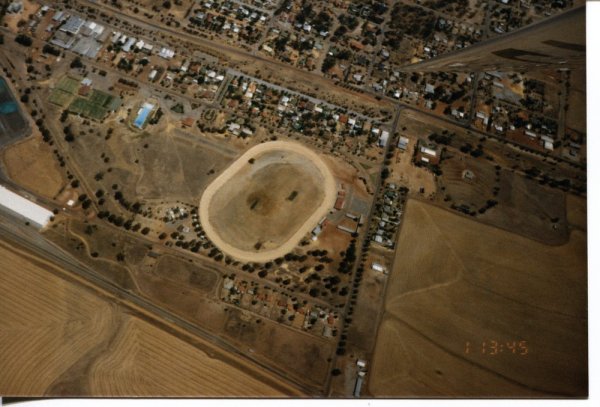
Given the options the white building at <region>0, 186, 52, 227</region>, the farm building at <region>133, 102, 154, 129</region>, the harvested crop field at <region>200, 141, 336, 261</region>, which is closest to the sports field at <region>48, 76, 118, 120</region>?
the farm building at <region>133, 102, 154, 129</region>

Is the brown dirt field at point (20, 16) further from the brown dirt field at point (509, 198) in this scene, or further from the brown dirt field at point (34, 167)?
the brown dirt field at point (509, 198)

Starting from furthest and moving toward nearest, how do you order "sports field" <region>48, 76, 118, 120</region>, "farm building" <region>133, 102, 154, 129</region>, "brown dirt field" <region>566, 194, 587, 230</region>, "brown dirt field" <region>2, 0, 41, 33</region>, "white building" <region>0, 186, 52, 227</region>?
1. "brown dirt field" <region>2, 0, 41, 33</region>
2. "brown dirt field" <region>566, 194, 587, 230</region>
3. "sports field" <region>48, 76, 118, 120</region>
4. "farm building" <region>133, 102, 154, 129</region>
5. "white building" <region>0, 186, 52, 227</region>

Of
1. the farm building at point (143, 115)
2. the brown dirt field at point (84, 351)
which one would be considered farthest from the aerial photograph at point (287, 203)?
the farm building at point (143, 115)

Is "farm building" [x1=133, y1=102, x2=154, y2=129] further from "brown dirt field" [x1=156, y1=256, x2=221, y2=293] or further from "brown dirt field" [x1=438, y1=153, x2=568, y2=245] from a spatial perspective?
"brown dirt field" [x1=438, y1=153, x2=568, y2=245]

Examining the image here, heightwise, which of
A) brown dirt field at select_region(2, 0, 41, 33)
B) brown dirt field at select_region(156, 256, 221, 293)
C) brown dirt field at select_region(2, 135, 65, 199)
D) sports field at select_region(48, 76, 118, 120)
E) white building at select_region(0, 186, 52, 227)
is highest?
brown dirt field at select_region(2, 0, 41, 33)

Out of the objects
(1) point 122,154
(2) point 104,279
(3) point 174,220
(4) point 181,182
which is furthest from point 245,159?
(2) point 104,279

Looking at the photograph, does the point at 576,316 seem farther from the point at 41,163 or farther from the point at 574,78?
the point at 41,163

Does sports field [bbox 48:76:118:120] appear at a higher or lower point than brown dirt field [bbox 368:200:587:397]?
higher
